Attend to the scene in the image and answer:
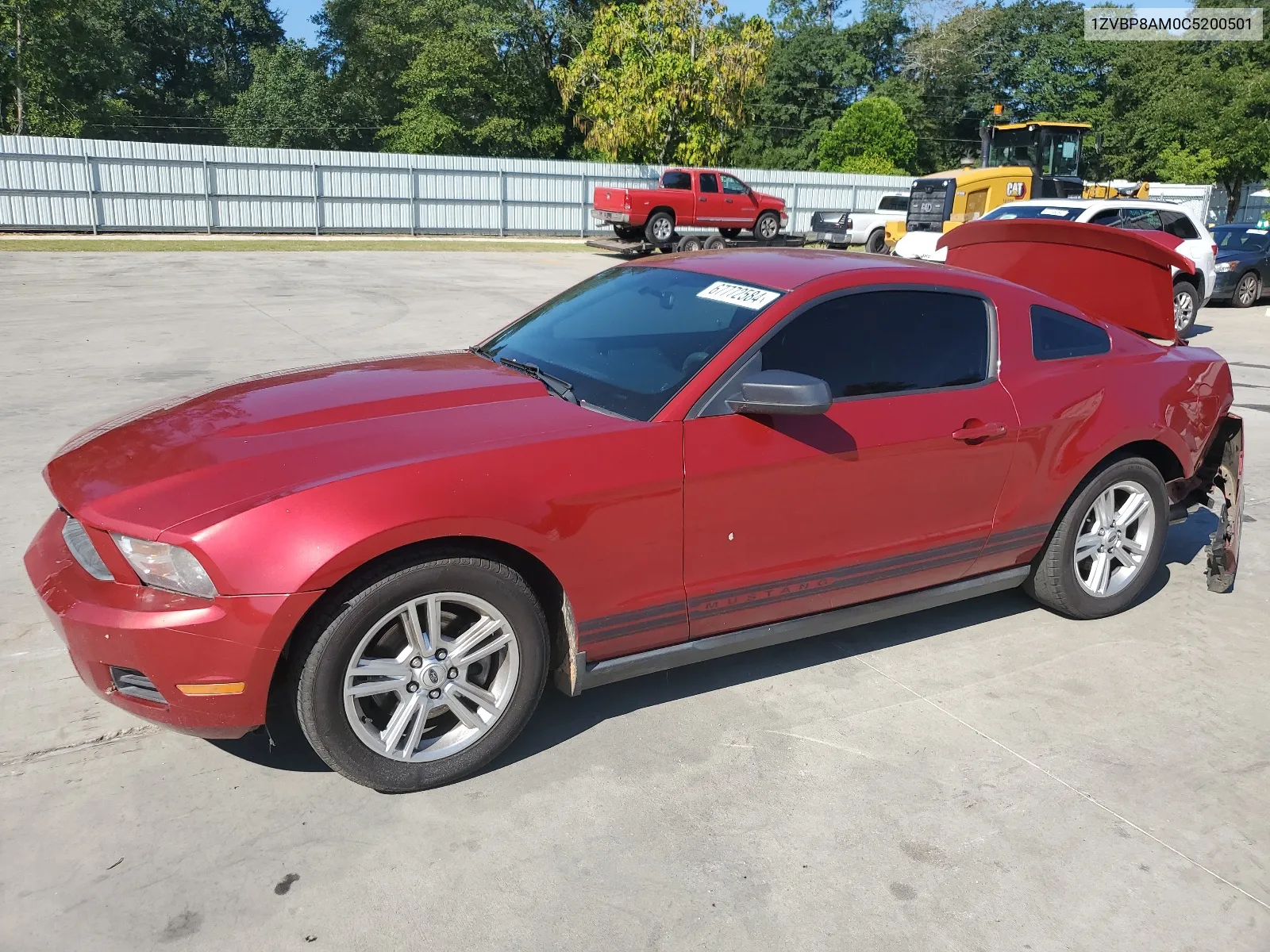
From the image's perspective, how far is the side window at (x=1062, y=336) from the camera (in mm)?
4375

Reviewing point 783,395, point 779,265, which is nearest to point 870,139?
point 779,265

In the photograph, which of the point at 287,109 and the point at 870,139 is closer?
the point at 870,139

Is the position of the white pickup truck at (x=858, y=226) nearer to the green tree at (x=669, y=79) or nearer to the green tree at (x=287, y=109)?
the green tree at (x=669, y=79)

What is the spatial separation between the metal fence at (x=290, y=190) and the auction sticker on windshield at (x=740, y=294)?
26.3 meters

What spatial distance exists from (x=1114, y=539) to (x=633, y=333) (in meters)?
2.52

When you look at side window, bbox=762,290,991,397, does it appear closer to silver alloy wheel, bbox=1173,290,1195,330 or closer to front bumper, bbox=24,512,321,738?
front bumper, bbox=24,512,321,738

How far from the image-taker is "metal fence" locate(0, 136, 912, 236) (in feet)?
82.9

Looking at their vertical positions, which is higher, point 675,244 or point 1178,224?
point 1178,224

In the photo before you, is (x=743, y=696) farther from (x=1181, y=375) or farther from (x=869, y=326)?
(x=1181, y=375)

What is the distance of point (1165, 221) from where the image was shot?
15469 millimetres

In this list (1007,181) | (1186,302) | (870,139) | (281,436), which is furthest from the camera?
(870,139)

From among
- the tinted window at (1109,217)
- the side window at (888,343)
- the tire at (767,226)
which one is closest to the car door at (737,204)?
the tire at (767,226)

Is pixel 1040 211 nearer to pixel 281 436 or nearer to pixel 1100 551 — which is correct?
pixel 1100 551

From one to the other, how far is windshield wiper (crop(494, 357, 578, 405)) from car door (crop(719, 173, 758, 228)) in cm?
2303
